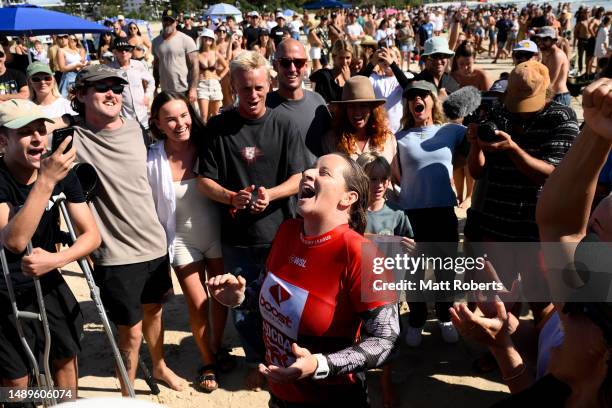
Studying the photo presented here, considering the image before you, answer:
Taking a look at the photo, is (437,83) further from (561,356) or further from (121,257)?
(561,356)

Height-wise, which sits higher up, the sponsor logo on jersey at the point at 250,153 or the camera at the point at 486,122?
the camera at the point at 486,122

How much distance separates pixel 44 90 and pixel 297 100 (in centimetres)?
294

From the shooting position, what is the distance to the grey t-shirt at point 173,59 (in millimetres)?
8531

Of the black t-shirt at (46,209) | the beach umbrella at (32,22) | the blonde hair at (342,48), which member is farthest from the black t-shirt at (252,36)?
the black t-shirt at (46,209)

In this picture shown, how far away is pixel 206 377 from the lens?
12.2ft

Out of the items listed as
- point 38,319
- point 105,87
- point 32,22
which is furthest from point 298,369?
point 32,22

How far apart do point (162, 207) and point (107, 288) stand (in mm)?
622

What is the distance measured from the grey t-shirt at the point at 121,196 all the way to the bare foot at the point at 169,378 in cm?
96

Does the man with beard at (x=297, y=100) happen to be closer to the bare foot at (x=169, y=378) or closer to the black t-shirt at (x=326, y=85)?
the black t-shirt at (x=326, y=85)

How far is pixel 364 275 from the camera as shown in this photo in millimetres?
2021

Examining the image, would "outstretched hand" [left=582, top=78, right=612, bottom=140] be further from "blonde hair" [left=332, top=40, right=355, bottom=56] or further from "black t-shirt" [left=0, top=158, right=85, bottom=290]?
"blonde hair" [left=332, top=40, right=355, bottom=56]

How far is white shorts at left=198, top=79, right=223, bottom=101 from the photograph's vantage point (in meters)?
8.86

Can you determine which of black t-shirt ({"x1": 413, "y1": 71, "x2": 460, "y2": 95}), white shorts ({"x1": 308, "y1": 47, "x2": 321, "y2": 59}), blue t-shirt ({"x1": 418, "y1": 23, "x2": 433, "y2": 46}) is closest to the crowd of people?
black t-shirt ({"x1": 413, "y1": 71, "x2": 460, "y2": 95})

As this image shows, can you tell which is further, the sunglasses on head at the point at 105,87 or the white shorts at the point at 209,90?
the white shorts at the point at 209,90
